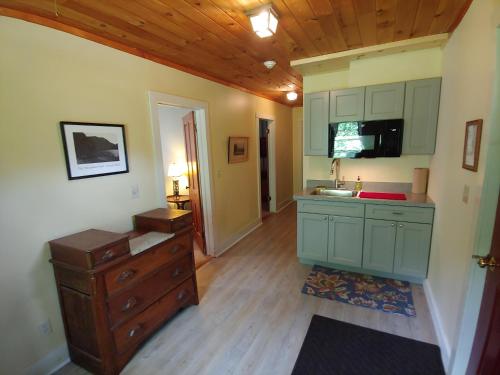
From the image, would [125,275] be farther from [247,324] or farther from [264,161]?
[264,161]

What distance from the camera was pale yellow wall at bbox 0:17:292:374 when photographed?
5.27 feet

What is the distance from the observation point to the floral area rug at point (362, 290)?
95.5 inches

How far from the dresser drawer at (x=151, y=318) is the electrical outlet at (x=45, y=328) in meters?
0.50

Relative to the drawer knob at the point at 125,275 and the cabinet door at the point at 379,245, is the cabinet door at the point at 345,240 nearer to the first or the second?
the cabinet door at the point at 379,245

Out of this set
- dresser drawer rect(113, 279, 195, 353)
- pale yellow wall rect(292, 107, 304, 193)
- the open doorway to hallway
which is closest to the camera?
dresser drawer rect(113, 279, 195, 353)

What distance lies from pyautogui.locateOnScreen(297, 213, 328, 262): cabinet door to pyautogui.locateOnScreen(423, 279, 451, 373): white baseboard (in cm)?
103

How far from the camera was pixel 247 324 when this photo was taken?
2260mm

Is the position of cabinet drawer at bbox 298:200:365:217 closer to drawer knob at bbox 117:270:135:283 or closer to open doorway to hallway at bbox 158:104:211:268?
open doorway to hallway at bbox 158:104:211:268

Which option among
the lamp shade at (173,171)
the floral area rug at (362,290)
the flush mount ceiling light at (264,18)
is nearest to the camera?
the flush mount ceiling light at (264,18)

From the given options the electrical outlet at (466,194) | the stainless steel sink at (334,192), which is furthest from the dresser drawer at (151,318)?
the electrical outlet at (466,194)

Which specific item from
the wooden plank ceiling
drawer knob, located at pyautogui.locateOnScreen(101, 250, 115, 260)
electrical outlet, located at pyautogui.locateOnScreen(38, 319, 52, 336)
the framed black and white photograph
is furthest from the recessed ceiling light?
electrical outlet, located at pyautogui.locateOnScreen(38, 319, 52, 336)

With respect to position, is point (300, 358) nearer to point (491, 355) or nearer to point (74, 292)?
point (491, 355)

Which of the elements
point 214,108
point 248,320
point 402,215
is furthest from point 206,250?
point 402,215

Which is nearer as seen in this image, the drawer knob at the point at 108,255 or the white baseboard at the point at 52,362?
the drawer knob at the point at 108,255
